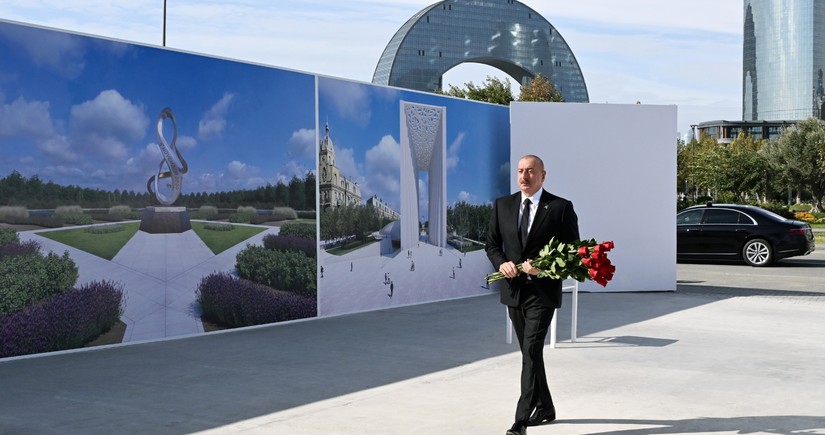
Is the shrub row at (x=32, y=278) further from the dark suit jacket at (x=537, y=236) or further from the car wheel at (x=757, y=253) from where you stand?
the car wheel at (x=757, y=253)

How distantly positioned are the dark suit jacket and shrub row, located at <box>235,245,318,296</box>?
5.53m

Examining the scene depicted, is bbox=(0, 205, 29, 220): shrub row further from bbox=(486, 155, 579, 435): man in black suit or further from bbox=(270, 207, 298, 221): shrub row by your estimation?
bbox=(486, 155, 579, 435): man in black suit

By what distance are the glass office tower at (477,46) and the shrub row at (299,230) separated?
73817mm

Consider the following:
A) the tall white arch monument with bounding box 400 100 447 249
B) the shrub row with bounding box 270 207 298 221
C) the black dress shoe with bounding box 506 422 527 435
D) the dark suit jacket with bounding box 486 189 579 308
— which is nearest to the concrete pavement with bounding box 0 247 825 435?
the black dress shoe with bounding box 506 422 527 435

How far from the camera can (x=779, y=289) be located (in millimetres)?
16641

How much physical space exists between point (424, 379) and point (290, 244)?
14.0 feet

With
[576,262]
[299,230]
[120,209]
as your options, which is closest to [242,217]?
[299,230]

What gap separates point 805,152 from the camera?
64875mm

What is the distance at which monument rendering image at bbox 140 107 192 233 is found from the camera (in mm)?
10367

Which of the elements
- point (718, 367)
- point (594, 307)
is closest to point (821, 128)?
point (594, 307)

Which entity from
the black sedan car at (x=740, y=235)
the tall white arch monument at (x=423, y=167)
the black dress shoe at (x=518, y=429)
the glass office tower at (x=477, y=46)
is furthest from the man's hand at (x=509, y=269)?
the glass office tower at (x=477, y=46)

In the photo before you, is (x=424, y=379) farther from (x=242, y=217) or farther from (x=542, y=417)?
(x=242, y=217)

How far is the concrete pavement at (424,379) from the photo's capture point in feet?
21.9

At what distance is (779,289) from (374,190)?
756 cm
